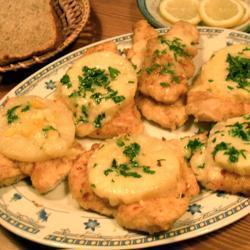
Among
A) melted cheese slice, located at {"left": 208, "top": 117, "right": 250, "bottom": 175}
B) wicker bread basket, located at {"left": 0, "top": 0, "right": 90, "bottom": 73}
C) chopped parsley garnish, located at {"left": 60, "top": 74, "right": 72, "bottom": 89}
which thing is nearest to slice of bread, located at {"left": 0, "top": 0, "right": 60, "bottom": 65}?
wicker bread basket, located at {"left": 0, "top": 0, "right": 90, "bottom": 73}

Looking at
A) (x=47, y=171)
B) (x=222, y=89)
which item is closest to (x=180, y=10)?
(x=222, y=89)

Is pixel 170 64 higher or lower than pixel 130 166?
higher

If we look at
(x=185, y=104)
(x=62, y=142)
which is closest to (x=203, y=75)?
(x=185, y=104)

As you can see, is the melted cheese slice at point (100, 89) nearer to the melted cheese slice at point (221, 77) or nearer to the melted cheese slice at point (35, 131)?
the melted cheese slice at point (35, 131)

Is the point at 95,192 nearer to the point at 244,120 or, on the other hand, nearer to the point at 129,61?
the point at 244,120

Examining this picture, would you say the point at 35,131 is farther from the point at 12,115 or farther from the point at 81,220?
the point at 81,220

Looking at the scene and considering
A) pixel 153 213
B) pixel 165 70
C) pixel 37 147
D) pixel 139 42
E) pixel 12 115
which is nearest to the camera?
pixel 153 213

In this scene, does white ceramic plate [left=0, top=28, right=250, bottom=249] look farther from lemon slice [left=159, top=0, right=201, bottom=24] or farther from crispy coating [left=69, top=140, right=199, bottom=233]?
lemon slice [left=159, top=0, right=201, bottom=24]
